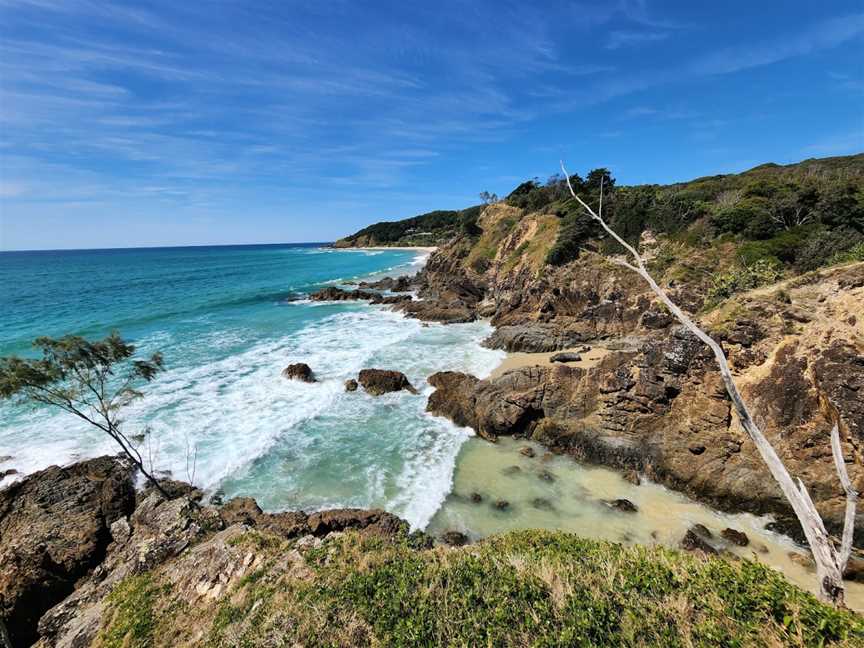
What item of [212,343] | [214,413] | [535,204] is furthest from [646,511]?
[535,204]

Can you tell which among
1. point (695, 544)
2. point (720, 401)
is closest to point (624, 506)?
point (695, 544)

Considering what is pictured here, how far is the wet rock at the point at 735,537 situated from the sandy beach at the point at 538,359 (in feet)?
37.2

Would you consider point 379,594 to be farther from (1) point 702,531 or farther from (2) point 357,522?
(1) point 702,531

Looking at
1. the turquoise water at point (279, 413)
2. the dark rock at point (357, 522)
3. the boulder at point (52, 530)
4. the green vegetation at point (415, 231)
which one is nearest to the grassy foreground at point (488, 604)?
the boulder at point (52, 530)

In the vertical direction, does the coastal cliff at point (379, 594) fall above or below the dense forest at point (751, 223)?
below

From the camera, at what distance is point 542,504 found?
43.6ft

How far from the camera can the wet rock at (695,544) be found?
10977 millimetres

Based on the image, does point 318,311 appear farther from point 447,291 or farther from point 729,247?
point 729,247

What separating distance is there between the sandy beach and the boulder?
18.6 m

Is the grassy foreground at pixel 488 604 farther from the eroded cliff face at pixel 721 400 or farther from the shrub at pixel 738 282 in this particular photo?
the shrub at pixel 738 282

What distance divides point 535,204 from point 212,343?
51.3 meters

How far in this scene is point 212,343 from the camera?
33.9m

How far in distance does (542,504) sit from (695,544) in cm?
459

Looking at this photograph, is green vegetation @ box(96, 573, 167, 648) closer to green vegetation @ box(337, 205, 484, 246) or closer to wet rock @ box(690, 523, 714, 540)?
wet rock @ box(690, 523, 714, 540)
